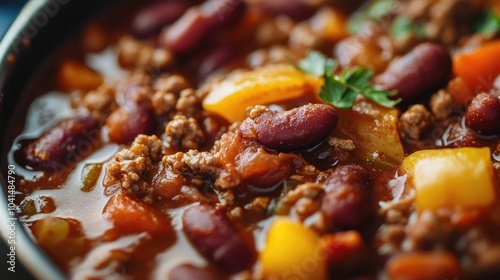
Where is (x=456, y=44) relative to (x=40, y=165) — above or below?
below

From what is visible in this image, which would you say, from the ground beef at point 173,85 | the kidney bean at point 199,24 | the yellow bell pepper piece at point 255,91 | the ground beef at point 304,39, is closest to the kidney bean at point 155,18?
the kidney bean at point 199,24

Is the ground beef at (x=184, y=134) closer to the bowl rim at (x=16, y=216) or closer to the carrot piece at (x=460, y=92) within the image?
the bowl rim at (x=16, y=216)

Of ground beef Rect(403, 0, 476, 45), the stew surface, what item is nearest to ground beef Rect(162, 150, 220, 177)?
the stew surface

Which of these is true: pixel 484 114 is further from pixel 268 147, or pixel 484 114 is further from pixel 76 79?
pixel 76 79

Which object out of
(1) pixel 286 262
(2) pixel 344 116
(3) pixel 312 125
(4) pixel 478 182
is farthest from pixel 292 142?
(4) pixel 478 182

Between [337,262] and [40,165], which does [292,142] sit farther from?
[40,165]

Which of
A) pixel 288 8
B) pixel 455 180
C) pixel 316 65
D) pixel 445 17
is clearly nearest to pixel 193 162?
pixel 316 65
